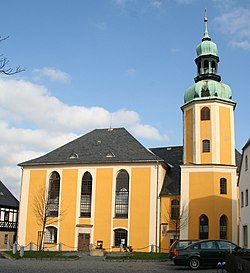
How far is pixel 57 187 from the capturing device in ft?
139

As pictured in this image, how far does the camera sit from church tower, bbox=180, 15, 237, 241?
35.4m

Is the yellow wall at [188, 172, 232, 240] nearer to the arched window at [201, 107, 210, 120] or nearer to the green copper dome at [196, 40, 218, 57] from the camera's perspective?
the arched window at [201, 107, 210, 120]

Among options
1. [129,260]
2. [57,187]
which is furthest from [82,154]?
[129,260]

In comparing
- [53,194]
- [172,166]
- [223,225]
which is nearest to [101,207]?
[53,194]

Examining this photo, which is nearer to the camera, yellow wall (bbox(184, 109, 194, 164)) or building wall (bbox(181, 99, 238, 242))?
building wall (bbox(181, 99, 238, 242))

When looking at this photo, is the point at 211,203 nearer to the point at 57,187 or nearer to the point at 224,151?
the point at 224,151

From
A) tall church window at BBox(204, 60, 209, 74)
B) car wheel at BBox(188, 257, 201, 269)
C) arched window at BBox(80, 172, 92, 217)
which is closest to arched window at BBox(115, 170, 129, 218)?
arched window at BBox(80, 172, 92, 217)

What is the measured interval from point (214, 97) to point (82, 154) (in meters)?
14.1

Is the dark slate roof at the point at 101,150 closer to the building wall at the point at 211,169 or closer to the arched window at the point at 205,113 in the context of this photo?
the building wall at the point at 211,169

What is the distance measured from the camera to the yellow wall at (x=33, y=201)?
41.5 metres

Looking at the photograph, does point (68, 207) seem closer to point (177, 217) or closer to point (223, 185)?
point (177, 217)

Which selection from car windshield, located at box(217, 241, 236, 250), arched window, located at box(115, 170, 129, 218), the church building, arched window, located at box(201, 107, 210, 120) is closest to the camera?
car windshield, located at box(217, 241, 236, 250)

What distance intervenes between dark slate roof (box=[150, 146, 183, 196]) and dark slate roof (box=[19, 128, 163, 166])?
263 cm

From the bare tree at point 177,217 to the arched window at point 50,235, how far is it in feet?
35.7
